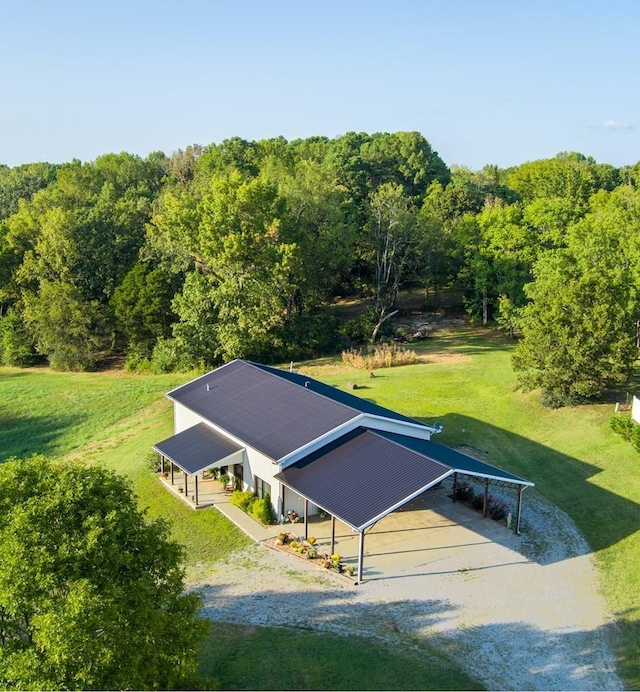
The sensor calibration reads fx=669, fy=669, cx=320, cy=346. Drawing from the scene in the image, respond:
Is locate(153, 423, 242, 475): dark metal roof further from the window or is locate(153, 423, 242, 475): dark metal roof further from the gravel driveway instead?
the gravel driveway

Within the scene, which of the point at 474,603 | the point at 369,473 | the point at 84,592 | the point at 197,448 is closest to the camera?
the point at 84,592

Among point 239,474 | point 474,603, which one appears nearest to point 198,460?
point 239,474

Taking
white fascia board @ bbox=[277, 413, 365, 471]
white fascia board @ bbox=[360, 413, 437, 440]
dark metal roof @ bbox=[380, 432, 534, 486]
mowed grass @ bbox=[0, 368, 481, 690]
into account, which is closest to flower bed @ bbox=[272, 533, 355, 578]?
mowed grass @ bbox=[0, 368, 481, 690]

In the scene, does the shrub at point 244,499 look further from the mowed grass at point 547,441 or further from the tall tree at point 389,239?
the tall tree at point 389,239

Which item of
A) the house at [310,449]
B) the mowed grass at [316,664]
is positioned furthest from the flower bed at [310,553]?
the mowed grass at [316,664]

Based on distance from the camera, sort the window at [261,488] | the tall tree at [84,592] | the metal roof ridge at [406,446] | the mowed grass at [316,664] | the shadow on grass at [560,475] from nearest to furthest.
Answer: the tall tree at [84,592] → the mowed grass at [316,664] → the metal roof ridge at [406,446] → the shadow on grass at [560,475] → the window at [261,488]

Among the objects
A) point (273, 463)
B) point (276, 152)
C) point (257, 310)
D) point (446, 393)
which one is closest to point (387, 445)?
point (273, 463)

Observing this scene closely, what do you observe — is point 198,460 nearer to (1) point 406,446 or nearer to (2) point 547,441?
(1) point 406,446
